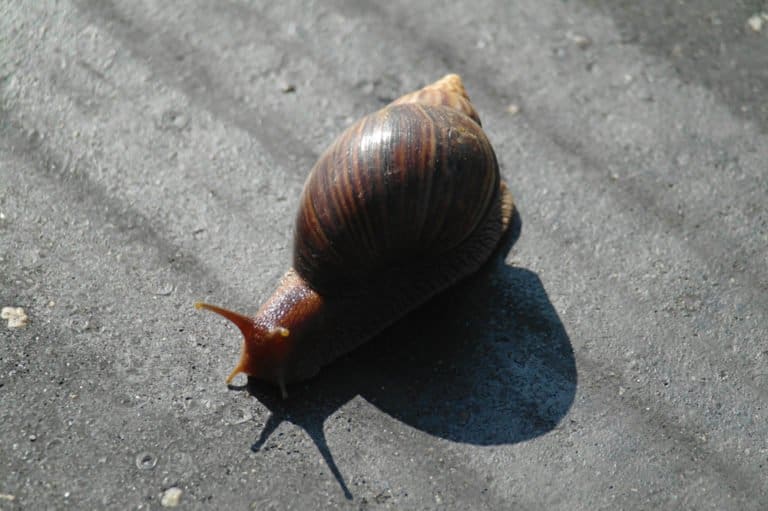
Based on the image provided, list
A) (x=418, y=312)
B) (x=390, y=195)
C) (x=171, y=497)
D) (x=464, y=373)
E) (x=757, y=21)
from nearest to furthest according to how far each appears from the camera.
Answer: (x=171, y=497), (x=390, y=195), (x=464, y=373), (x=418, y=312), (x=757, y=21)

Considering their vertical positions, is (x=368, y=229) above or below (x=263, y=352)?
above

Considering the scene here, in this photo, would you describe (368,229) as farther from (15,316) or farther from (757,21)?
(757,21)

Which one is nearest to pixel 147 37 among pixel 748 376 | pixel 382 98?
pixel 382 98

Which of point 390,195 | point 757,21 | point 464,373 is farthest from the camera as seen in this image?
point 757,21

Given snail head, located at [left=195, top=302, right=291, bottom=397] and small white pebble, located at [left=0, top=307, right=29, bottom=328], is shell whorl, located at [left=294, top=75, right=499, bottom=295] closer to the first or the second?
snail head, located at [left=195, top=302, right=291, bottom=397]

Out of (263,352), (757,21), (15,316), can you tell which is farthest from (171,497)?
(757,21)

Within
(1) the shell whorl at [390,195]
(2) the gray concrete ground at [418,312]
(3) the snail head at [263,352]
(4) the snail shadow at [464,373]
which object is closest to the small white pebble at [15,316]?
(2) the gray concrete ground at [418,312]
